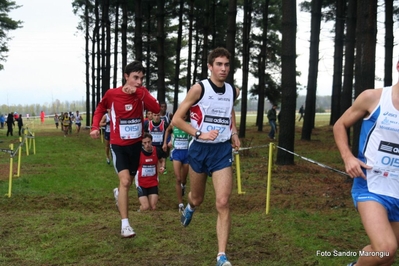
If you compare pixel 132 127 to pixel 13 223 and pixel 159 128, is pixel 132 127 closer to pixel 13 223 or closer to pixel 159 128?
pixel 13 223

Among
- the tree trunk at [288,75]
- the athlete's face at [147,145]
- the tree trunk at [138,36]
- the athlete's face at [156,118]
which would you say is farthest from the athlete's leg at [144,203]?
the tree trunk at [138,36]

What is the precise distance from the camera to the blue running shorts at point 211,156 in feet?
20.5

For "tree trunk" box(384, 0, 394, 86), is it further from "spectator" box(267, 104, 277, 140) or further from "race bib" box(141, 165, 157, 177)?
"race bib" box(141, 165, 157, 177)

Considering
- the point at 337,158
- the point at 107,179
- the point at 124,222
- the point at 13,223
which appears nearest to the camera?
the point at 124,222

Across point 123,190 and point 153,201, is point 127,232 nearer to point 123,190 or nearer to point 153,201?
point 123,190

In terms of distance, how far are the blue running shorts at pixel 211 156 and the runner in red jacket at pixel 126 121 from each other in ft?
4.81

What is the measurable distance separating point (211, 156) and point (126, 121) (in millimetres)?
1756

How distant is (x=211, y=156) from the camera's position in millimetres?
6242

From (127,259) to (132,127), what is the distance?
6.36 ft

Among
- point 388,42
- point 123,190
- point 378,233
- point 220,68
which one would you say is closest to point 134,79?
point 123,190

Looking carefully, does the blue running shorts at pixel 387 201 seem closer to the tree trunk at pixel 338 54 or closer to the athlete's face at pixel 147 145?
the athlete's face at pixel 147 145

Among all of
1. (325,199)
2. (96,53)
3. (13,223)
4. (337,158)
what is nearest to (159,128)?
(325,199)

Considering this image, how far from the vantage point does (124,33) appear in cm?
3522

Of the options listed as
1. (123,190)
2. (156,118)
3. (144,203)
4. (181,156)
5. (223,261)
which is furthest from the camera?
(156,118)
